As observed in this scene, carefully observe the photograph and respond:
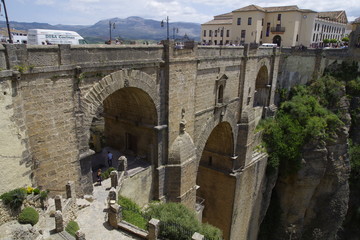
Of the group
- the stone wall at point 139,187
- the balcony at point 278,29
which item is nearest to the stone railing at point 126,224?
the stone wall at point 139,187

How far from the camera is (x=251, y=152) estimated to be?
69.5 feet

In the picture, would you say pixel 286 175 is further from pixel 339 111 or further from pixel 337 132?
pixel 339 111

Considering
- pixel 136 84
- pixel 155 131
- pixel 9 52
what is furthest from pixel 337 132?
pixel 9 52

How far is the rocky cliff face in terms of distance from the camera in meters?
23.6

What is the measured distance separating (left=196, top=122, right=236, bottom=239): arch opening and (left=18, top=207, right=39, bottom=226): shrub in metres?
13.3

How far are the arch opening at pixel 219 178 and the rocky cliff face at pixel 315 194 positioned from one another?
20.2 feet

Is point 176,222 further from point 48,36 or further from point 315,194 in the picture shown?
point 315,194

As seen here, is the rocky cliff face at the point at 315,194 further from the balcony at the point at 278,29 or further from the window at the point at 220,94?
the balcony at the point at 278,29

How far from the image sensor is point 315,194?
84.7ft

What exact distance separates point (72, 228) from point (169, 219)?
140 inches

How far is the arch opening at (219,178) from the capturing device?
2027 cm

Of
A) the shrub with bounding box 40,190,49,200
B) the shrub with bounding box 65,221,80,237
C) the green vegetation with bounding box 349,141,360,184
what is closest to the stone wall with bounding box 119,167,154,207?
the shrub with bounding box 65,221,80,237

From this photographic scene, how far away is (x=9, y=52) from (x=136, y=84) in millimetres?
4832

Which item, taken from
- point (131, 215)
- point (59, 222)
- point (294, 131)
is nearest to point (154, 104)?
point (131, 215)
